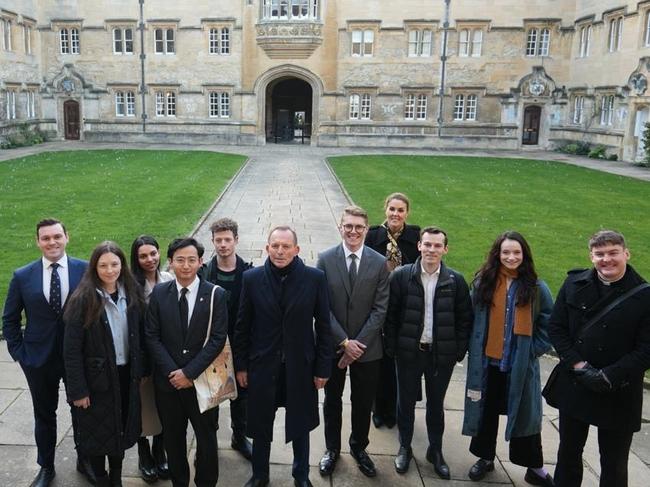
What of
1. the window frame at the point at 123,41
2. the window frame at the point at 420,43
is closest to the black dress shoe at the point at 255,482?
the window frame at the point at 420,43

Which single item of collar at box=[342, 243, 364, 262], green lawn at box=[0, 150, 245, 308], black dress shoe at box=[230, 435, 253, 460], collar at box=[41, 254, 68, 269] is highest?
collar at box=[342, 243, 364, 262]

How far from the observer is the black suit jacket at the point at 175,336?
14.6ft

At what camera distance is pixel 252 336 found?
4672mm

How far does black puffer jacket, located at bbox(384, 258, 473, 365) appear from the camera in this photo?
197 inches

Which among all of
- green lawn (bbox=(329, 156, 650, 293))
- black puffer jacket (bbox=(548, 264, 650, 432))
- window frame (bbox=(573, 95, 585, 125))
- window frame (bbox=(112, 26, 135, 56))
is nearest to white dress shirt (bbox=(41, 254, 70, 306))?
black puffer jacket (bbox=(548, 264, 650, 432))

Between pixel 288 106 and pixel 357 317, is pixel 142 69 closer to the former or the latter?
pixel 288 106

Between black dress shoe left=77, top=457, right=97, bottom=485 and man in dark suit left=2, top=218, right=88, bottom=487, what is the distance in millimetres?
228

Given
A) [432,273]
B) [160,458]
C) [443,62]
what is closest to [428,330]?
[432,273]

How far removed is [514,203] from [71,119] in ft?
96.8

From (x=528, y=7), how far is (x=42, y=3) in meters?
27.9

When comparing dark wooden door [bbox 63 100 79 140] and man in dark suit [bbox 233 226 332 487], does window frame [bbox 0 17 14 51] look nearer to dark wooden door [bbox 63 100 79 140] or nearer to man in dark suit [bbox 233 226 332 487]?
dark wooden door [bbox 63 100 79 140]


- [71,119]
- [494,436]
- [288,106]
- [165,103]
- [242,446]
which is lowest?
Result: [242,446]

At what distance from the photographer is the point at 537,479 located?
16.4 feet

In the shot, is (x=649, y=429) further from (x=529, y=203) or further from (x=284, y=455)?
(x=529, y=203)
